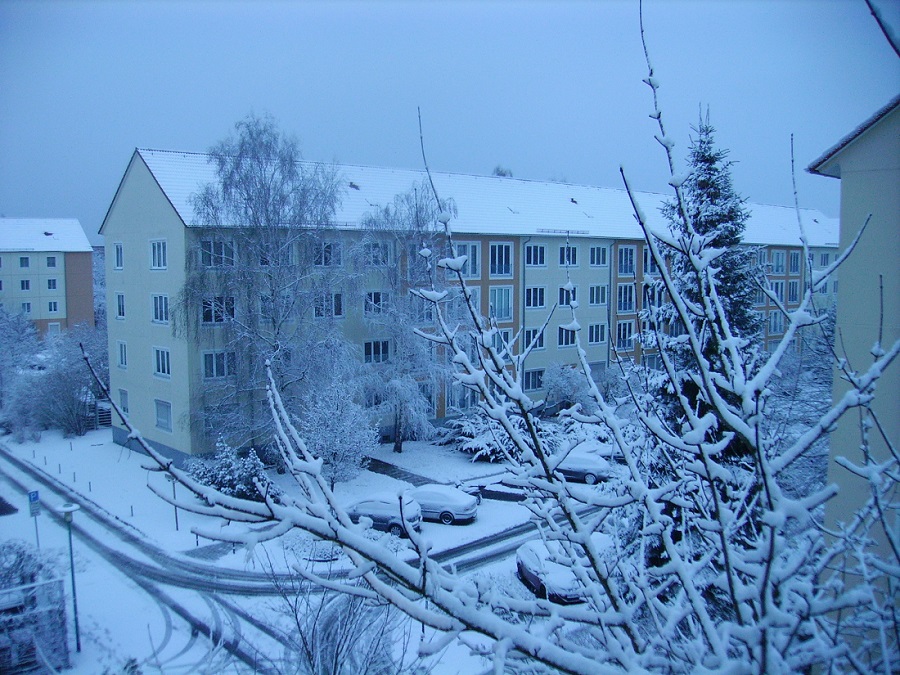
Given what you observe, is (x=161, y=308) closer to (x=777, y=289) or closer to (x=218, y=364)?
(x=218, y=364)

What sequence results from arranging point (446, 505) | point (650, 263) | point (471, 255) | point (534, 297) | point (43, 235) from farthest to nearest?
point (43, 235), point (534, 297), point (471, 255), point (446, 505), point (650, 263)

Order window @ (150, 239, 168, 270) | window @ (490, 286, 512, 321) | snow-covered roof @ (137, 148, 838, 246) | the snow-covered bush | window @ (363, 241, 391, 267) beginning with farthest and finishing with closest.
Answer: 1. window @ (490, 286, 512, 321)
2. window @ (363, 241, 391, 267)
3. snow-covered roof @ (137, 148, 838, 246)
4. window @ (150, 239, 168, 270)
5. the snow-covered bush

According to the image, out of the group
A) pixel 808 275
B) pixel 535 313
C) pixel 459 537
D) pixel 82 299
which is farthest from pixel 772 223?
pixel 82 299

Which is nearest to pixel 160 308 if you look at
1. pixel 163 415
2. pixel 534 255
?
pixel 163 415

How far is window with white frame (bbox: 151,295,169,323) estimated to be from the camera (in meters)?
18.2

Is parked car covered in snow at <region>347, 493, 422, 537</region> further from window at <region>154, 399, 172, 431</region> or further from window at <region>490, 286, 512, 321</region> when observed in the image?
window at <region>490, 286, 512, 321</region>

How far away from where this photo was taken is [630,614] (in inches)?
88.5

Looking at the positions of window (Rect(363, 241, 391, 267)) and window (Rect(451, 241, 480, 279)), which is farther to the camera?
window (Rect(451, 241, 480, 279))

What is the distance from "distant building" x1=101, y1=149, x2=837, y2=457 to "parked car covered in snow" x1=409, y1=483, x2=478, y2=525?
475 cm

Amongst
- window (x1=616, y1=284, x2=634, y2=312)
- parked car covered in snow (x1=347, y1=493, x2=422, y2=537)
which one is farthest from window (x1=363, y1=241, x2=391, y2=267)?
window (x1=616, y1=284, x2=634, y2=312)

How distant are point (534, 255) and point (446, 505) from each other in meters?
13.2

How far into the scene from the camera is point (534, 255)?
2597 cm

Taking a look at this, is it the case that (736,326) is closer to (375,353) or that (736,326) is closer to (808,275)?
(808,275)

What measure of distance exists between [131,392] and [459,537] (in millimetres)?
11466
